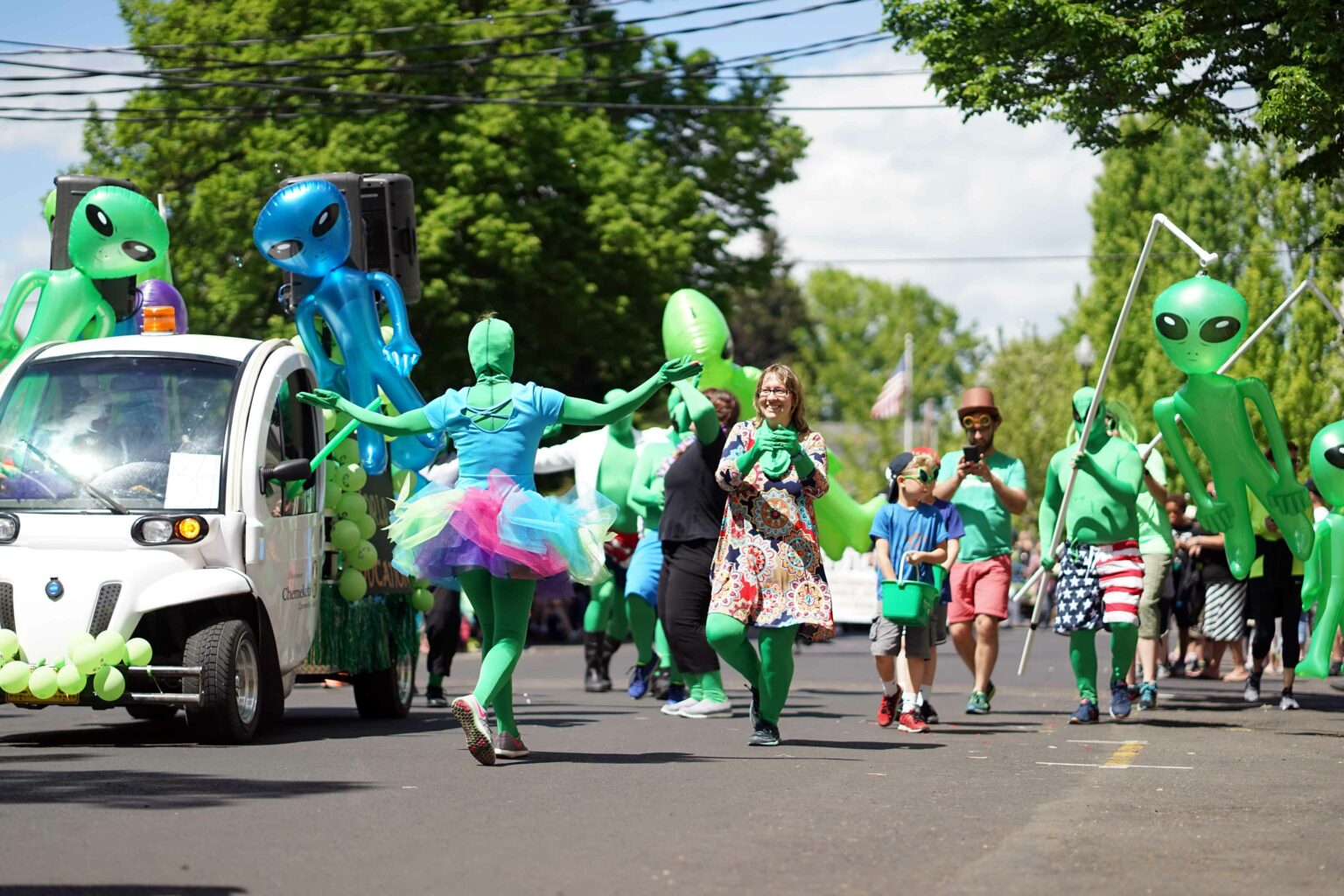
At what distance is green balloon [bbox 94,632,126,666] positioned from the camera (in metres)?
9.95

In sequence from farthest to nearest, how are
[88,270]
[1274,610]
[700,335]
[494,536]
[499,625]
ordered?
[700,335], [1274,610], [88,270], [499,625], [494,536]

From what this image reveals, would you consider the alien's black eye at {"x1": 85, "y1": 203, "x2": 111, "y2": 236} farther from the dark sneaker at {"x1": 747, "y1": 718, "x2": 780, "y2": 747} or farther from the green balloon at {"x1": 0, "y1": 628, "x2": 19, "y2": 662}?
the dark sneaker at {"x1": 747, "y1": 718, "x2": 780, "y2": 747}

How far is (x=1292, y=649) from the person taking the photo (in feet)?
50.8

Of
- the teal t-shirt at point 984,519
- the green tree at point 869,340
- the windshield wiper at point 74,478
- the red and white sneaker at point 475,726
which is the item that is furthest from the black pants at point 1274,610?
the green tree at point 869,340

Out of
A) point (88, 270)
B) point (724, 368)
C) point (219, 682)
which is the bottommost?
point (219, 682)

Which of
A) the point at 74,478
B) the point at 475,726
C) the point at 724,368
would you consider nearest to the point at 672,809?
the point at 475,726

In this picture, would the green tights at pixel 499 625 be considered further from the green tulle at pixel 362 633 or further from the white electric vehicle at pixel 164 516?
the green tulle at pixel 362 633

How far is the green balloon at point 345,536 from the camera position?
1220 centimetres

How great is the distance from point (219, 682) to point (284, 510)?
130cm

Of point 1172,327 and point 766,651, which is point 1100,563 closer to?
point 1172,327

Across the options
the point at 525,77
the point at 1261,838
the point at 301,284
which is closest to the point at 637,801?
the point at 1261,838

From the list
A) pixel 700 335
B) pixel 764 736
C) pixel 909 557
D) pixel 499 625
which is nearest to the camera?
pixel 499 625

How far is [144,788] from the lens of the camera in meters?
8.21

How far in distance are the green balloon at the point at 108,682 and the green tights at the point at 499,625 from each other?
184 centimetres
